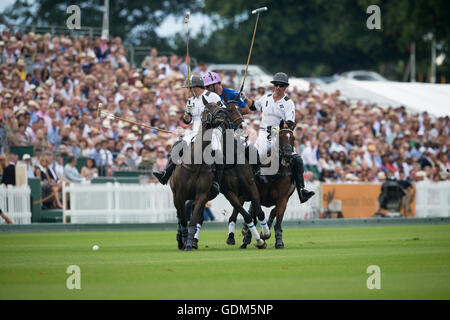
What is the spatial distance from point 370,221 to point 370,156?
476cm

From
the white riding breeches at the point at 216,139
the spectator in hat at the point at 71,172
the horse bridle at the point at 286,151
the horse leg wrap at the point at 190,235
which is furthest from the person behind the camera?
the spectator in hat at the point at 71,172

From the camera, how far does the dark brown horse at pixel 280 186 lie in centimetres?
1509

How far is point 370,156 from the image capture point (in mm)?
28672

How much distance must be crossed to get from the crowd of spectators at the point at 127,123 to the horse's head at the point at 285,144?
9.13 m

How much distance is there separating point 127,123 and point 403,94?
15200 mm

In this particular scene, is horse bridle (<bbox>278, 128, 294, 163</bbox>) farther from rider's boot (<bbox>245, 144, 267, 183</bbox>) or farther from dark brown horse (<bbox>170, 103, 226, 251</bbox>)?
dark brown horse (<bbox>170, 103, 226, 251</bbox>)

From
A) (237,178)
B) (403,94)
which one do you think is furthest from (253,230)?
(403,94)

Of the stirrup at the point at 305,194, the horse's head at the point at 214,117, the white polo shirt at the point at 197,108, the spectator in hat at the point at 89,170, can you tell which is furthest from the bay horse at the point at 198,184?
the spectator in hat at the point at 89,170

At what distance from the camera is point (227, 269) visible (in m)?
11.3

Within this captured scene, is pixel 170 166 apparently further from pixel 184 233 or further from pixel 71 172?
pixel 71 172

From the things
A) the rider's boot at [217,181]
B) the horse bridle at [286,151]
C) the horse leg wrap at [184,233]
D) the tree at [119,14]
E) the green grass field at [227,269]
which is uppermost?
the tree at [119,14]

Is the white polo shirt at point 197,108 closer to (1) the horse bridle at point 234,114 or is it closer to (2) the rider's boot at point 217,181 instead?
(1) the horse bridle at point 234,114

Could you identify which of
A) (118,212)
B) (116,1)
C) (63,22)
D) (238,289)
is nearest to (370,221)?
(118,212)

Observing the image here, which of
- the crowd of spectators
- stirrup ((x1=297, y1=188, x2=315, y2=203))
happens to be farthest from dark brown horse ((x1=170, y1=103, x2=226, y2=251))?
the crowd of spectators
